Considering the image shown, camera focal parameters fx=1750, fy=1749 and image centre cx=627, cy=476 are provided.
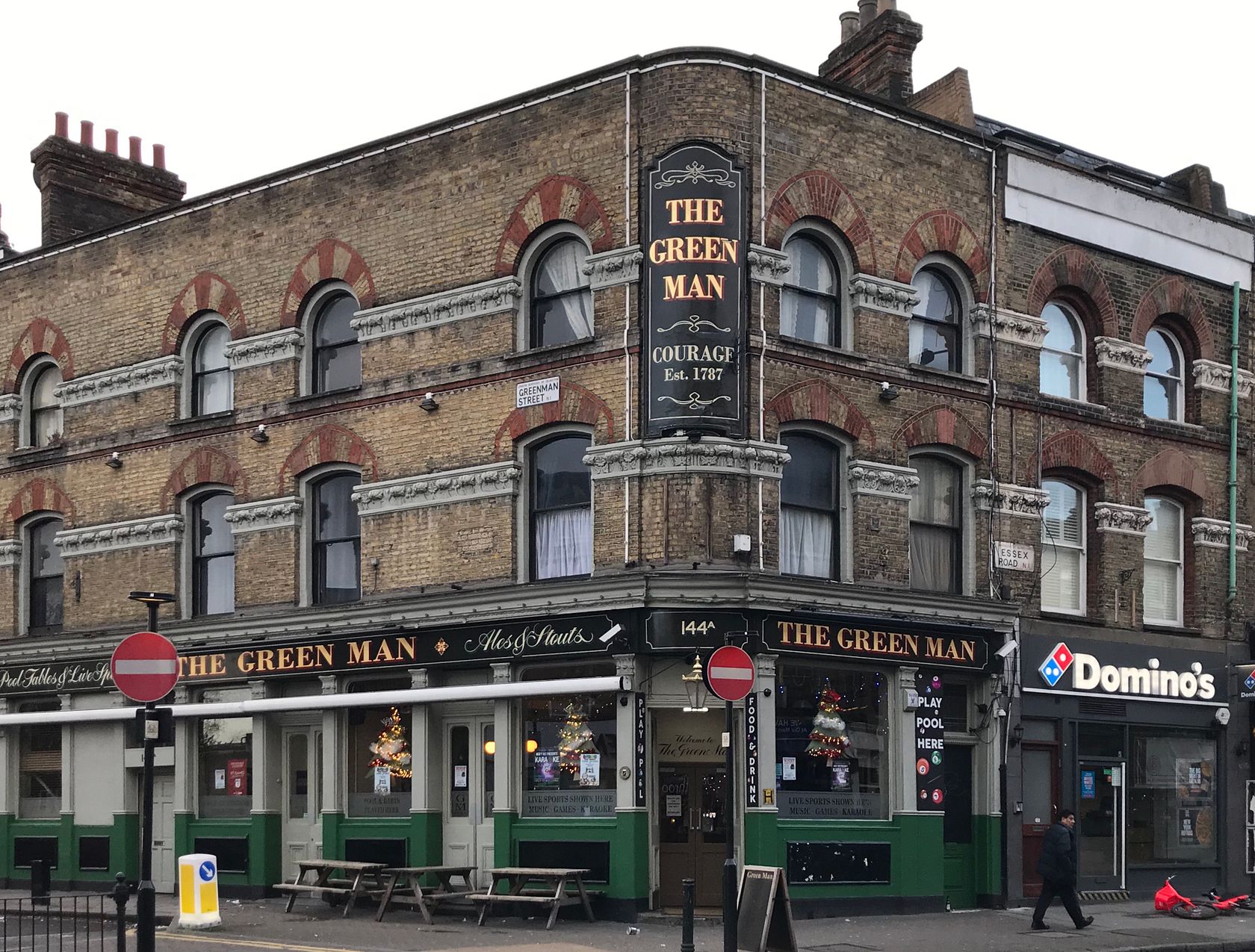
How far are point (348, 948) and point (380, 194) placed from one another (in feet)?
36.9

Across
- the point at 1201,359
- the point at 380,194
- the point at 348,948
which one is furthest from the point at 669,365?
the point at 1201,359

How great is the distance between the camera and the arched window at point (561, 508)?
22.5m

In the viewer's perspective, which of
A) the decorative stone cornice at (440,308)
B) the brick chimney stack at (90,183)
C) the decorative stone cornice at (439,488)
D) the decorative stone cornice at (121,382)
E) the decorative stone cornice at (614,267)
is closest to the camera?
the decorative stone cornice at (614,267)

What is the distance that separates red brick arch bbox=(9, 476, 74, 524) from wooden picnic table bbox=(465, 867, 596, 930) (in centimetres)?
1132

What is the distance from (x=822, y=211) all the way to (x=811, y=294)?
1105 millimetres

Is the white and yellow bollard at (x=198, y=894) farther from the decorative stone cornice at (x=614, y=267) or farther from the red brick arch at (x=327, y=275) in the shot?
the decorative stone cornice at (x=614, y=267)

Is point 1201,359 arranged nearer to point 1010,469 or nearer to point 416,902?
point 1010,469

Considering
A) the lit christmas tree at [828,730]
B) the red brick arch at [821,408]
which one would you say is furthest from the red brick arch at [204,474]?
the lit christmas tree at [828,730]

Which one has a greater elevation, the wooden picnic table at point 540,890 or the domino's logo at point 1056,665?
the domino's logo at point 1056,665

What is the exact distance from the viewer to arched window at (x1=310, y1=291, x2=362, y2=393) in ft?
83.8

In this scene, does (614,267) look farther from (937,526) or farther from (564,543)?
(937,526)

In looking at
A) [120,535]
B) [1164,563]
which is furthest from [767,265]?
[120,535]

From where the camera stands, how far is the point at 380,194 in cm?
2503

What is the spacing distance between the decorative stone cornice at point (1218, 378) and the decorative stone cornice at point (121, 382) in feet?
52.6
